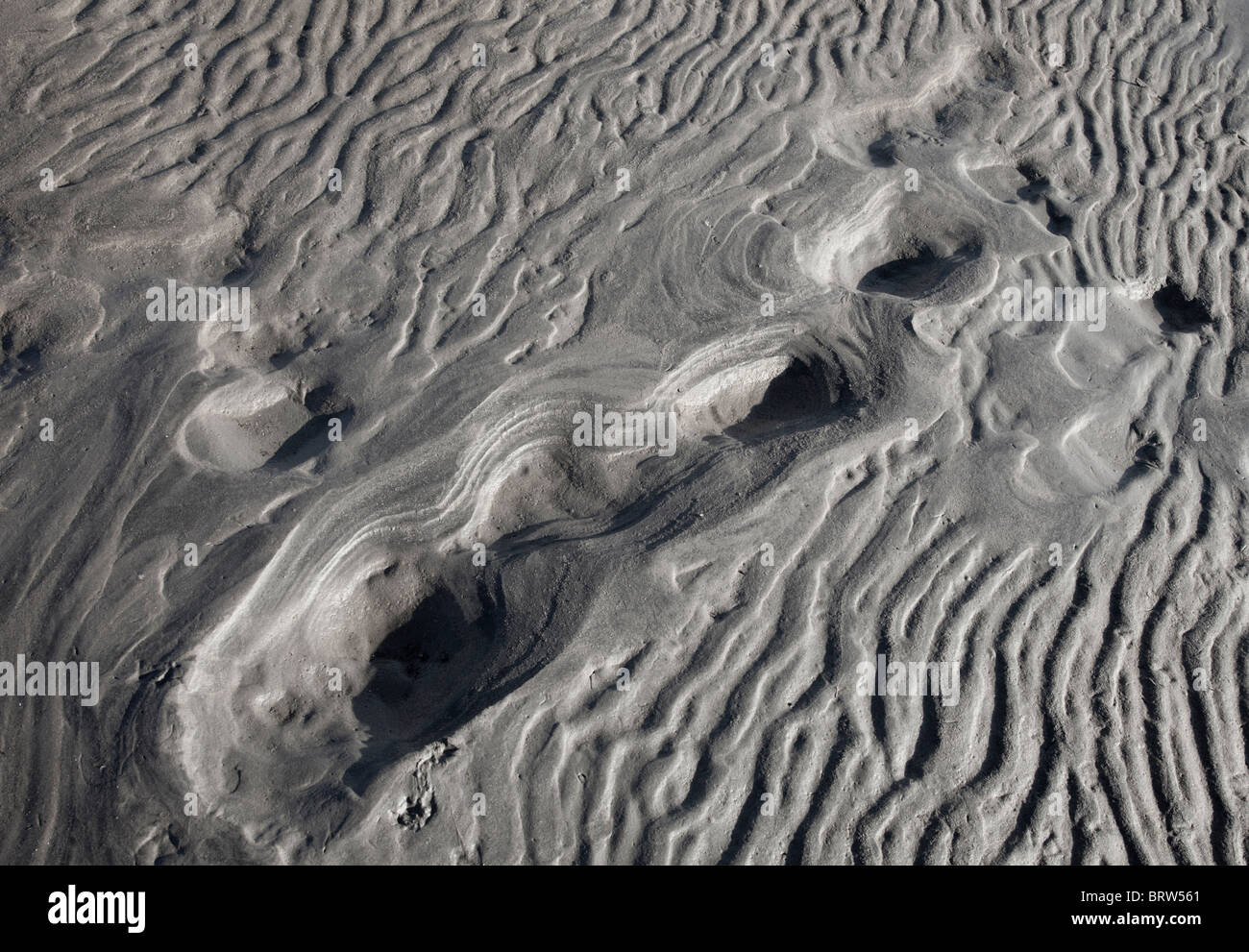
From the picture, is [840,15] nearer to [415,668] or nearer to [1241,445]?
[1241,445]

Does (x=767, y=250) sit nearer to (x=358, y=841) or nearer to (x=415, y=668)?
(x=415, y=668)

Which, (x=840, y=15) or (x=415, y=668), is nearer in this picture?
(x=415, y=668)

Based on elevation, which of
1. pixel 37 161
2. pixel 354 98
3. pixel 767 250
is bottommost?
pixel 767 250

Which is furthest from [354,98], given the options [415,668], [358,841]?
[358,841]

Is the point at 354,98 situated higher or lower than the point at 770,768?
higher

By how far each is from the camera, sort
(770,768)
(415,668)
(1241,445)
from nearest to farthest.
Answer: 1. (770,768)
2. (415,668)
3. (1241,445)

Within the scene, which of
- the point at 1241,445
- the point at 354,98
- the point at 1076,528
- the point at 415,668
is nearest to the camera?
the point at 415,668
